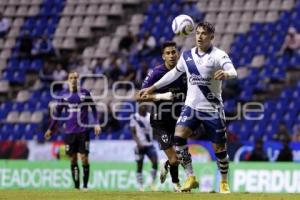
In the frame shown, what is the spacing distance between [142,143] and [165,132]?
8.70 meters

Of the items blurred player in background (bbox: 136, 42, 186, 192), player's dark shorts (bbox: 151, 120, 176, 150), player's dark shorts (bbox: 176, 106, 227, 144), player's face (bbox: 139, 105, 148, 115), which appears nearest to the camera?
player's dark shorts (bbox: 176, 106, 227, 144)

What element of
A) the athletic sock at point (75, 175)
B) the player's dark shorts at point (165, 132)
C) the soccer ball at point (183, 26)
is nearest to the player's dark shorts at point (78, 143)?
the athletic sock at point (75, 175)

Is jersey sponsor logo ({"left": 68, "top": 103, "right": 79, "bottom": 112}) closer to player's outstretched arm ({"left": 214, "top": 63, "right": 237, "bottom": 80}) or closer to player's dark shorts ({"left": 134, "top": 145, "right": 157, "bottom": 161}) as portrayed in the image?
player's dark shorts ({"left": 134, "top": 145, "right": 157, "bottom": 161})

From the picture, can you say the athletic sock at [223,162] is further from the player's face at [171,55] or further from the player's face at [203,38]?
the player's face at [171,55]

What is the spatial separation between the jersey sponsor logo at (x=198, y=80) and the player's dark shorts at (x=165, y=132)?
6.70ft

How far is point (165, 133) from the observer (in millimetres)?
15867

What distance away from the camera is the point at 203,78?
13.9 m

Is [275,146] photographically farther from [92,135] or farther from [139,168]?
[92,135]

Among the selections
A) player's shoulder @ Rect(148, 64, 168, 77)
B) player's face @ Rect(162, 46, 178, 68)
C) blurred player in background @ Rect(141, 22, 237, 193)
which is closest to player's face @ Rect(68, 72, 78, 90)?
player's shoulder @ Rect(148, 64, 168, 77)

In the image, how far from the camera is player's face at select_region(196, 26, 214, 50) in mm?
13836

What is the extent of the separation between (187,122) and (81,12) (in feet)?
66.5

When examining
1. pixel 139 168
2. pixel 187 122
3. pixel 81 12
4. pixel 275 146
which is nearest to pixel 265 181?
pixel 275 146

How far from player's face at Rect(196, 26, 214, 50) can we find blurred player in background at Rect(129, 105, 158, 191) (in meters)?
10.7

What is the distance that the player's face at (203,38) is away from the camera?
1384 cm
